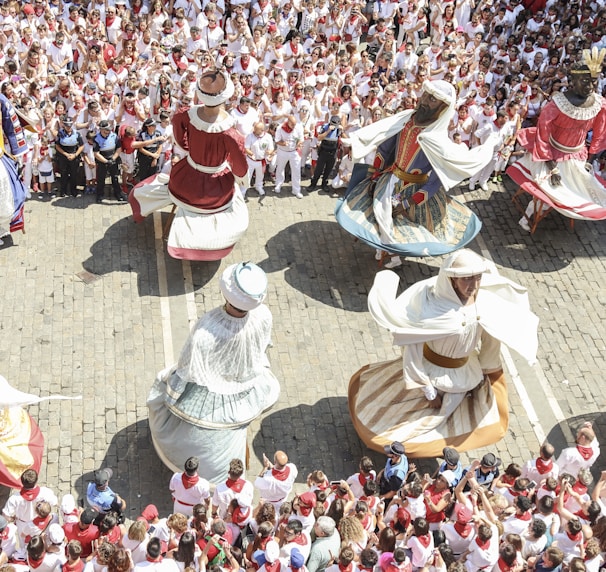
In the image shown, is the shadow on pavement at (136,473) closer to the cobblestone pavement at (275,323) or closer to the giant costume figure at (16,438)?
the cobblestone pavement at (275,323)

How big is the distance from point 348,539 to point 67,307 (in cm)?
573

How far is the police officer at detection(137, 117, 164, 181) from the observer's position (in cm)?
1332

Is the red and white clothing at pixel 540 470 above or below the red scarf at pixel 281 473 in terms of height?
below

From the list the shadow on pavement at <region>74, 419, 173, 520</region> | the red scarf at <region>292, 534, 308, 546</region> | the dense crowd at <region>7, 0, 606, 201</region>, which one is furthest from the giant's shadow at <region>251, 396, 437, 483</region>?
the dense crowd at <region>7, 0, 606, 201</region>

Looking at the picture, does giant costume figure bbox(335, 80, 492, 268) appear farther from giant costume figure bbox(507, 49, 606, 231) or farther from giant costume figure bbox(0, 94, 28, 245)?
giant costume figure bbox(0, 94, 28, 245)

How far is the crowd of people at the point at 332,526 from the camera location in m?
7.28

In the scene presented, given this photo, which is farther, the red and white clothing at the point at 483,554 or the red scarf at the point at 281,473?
the red scarf at the point at 281,473

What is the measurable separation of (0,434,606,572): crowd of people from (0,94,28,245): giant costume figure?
502cm

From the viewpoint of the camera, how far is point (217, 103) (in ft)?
36.2

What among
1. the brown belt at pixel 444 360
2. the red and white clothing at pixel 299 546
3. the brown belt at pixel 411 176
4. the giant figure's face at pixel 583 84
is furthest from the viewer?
the giant figure's face at pixel 583 84

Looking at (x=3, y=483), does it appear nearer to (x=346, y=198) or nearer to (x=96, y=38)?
(x=346, y=198)

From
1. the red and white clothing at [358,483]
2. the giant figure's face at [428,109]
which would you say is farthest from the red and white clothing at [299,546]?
the giant figure's face at [428,109]

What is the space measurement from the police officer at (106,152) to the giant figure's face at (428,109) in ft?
15.5

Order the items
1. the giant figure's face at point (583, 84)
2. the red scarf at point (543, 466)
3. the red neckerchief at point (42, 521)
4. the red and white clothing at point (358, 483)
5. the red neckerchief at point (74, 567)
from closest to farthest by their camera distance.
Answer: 1. the red neckerchief at point (74, 567)
2. the red neckerchief at point (42, 521)
3. the red and white clothing at point (358, 483)
4. the red scarf at point (543, 466)
5. the giant figure's face at point (583, 84)
